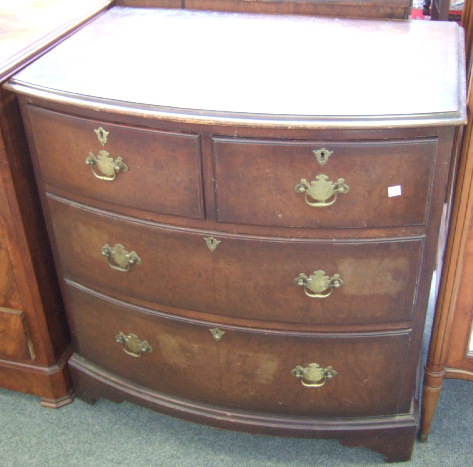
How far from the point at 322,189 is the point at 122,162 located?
1.34 ft

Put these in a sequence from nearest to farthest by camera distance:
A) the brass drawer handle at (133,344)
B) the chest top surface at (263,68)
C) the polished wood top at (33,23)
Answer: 1. the chest top surface at (263,68)
2. the polished wood top at (33,23)
3. the brass drawer handle at (133,344)

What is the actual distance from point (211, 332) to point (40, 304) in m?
0.48

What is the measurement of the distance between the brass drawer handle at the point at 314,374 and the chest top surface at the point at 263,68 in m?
0.62

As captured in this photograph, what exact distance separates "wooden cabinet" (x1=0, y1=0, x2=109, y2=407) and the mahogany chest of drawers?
2.0 inches

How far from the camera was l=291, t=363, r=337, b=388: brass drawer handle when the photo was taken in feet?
5.05

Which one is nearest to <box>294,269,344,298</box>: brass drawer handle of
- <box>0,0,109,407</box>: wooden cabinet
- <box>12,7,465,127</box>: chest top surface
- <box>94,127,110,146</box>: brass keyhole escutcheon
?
<box>12,7,465,127</box>: chest top surface

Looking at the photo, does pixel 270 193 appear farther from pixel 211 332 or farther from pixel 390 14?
pixel 390 14

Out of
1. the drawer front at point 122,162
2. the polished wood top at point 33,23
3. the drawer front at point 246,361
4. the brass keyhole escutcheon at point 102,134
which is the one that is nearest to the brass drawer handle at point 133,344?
the drawer front at point 246,361

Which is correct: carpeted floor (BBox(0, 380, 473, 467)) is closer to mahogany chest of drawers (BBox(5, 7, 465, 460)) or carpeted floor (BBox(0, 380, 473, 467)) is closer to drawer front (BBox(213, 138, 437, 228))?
mahogany chest of drawers (BBox(5, 7, 465, 460))

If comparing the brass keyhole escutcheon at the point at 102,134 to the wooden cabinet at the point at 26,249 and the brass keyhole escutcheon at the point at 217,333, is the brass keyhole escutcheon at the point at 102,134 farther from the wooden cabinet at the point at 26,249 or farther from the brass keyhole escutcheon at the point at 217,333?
the brass keyhole escutcheon at the point at 217,333

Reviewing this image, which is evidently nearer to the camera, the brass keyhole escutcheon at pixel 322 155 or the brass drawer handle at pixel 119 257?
the brass keyhole escutcheon at pixel 322 155

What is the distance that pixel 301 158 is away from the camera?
1.24 meters

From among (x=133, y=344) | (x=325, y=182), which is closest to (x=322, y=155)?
(x=325, y=182)

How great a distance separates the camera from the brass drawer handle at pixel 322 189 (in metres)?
1.25
